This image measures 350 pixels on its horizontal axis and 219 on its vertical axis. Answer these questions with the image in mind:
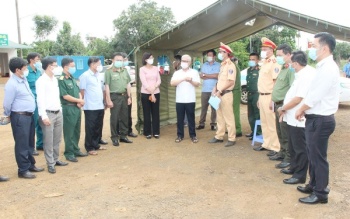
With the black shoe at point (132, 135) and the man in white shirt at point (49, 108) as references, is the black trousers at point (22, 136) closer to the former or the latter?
the man in white shirt at point (49, 108)

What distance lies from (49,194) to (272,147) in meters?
3.40

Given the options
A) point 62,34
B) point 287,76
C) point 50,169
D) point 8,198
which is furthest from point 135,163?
point 62,34

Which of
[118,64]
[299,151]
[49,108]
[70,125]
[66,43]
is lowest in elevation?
[299,151]

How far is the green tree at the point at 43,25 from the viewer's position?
33906 millimetres

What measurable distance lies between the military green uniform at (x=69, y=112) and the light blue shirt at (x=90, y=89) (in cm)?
26

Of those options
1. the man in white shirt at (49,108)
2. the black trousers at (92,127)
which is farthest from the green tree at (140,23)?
the man in white shirt at (49,108)

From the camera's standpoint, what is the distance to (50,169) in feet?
15.4

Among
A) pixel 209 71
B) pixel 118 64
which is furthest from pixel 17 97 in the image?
pixel 209 71

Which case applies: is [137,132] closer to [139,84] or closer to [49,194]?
[139,84]

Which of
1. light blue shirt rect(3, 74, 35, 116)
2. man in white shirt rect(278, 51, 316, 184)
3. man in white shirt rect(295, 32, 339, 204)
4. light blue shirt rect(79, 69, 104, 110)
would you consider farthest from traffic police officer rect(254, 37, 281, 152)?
light blue shirt rect(3, 74, 35, 116)

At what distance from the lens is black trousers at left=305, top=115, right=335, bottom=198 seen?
3307 millimetres

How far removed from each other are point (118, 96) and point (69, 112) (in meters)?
1.24

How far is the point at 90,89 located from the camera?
5512 mm

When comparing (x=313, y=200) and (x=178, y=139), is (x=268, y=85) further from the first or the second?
(x=313, y=200)
